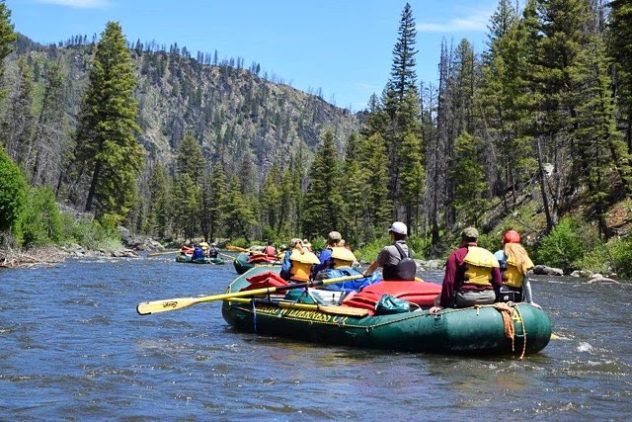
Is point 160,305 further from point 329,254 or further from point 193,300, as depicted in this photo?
point 329,254

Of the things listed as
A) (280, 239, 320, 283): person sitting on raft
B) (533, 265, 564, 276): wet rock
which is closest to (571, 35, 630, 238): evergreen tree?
(533, 265, 564, 276): wet rock

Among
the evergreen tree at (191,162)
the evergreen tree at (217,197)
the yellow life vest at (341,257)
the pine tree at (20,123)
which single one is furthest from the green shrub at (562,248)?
the evergreen tree at (191,162)

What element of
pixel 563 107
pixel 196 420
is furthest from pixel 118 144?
pixel 196 420

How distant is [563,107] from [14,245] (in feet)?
82.4

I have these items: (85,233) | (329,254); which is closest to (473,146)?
(85,233)

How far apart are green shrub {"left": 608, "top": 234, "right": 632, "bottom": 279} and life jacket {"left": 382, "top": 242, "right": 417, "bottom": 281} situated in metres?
18.1

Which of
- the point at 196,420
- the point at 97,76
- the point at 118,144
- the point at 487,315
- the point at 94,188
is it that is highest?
the point at 97,76

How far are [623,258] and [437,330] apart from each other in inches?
769

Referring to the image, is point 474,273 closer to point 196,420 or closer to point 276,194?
point 196,420

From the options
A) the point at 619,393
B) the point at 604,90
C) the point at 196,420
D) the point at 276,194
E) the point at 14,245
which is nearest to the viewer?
the point at 196,420

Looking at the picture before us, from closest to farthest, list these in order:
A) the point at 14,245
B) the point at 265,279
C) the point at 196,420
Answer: the point at 196,420, the point at 265,279, the point at 14,245

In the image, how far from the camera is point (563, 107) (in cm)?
3566

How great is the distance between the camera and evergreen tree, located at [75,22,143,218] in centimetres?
4441

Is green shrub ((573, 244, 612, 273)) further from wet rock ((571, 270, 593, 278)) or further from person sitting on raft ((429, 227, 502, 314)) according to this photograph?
person sitting on raft ((429, 227, 502, 314))
